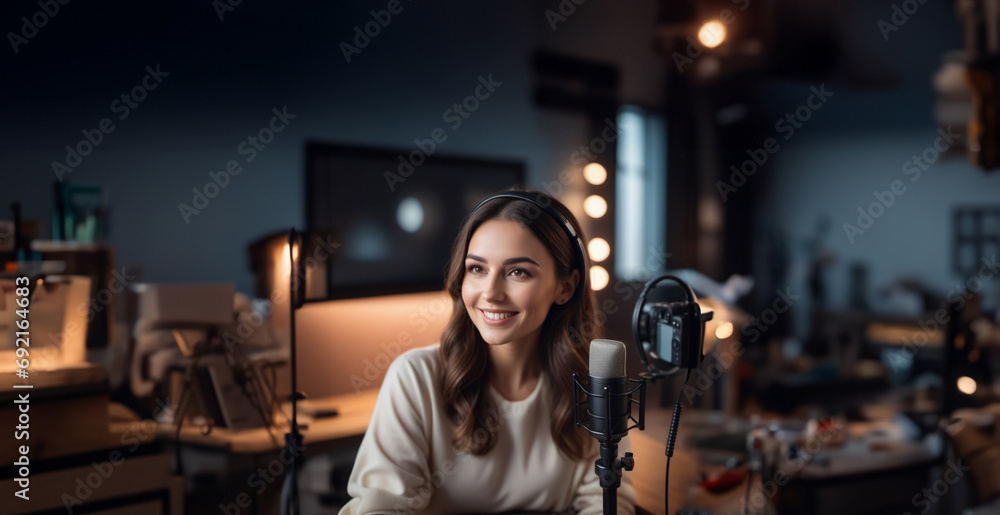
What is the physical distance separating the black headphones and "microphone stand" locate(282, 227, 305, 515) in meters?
0.53

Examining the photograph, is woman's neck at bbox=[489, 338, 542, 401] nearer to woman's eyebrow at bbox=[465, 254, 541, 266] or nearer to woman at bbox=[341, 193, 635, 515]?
woman at bbox=[341, 193, 635, 515]

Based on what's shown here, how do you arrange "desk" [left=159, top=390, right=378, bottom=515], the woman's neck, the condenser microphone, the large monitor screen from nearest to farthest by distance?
1. the condenser microphone
2. the woman's neck
3. "desk" [left=159, top=390, right=378, bottom=515]
4. the large monitor screen

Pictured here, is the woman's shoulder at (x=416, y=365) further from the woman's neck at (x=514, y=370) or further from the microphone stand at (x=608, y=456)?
the microphone stand at (x=608, y=456)

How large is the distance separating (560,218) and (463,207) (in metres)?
0.53

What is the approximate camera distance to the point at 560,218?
142cm

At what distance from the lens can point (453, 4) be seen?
196cm

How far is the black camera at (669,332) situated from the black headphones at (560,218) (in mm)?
178

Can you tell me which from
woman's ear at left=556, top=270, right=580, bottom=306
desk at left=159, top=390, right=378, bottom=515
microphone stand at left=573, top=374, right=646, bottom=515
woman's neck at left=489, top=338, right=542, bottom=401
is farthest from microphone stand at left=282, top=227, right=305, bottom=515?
microphone stand at left=573, top=374, right=646, bottom=515

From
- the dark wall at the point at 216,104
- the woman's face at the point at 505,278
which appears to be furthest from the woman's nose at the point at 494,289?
the dark wall at the point at 216,104

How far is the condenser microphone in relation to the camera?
46.9 inches

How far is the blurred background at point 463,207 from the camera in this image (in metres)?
1.52

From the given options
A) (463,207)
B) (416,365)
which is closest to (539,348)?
(416,365)

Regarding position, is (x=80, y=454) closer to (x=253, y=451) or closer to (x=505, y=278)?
(x=253, y=451)

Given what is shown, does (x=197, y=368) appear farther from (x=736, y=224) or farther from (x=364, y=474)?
(x=736, y=224)
